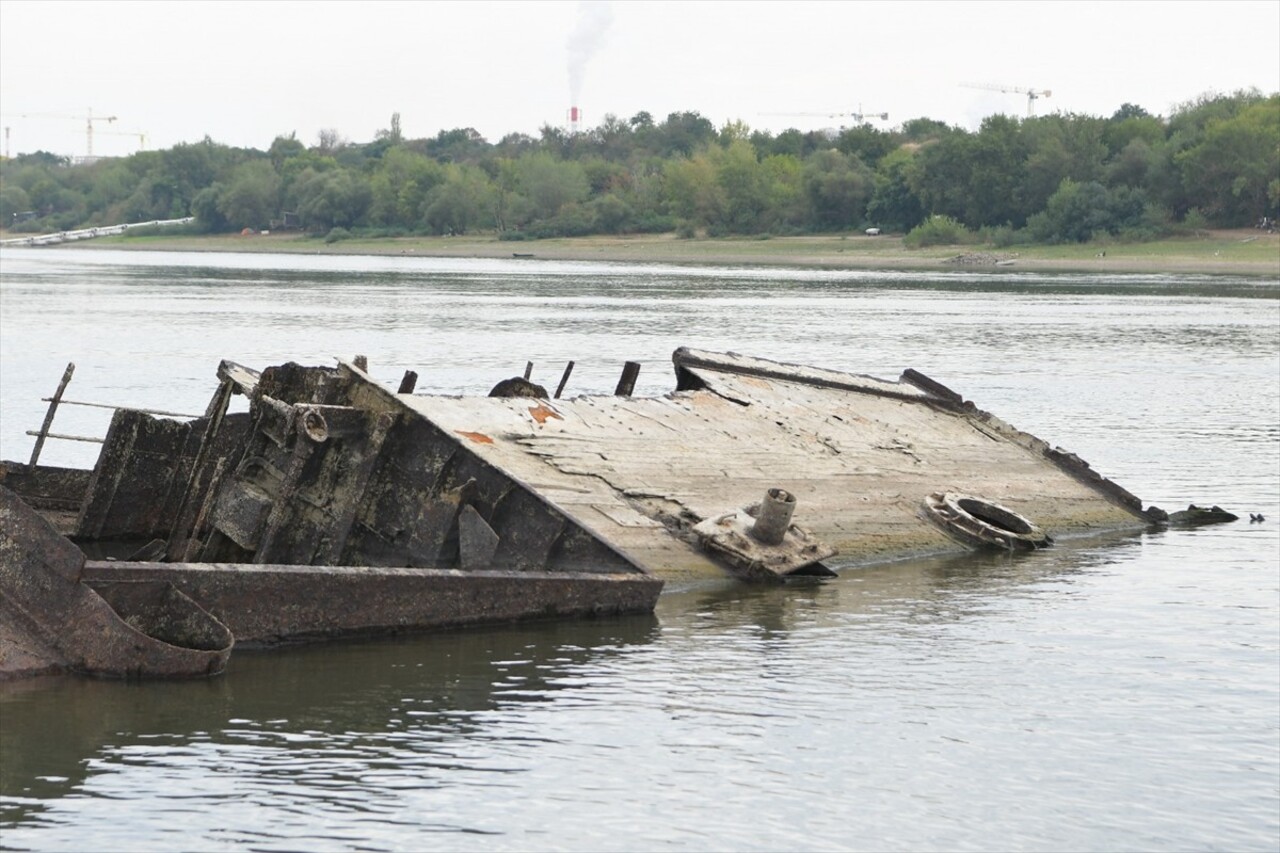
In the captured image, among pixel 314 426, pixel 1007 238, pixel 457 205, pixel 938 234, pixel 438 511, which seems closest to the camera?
pixel 314 426

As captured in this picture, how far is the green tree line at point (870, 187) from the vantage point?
124625mm

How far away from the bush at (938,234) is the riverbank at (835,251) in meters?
0.61

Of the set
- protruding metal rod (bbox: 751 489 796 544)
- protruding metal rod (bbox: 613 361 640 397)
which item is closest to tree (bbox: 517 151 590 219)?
protruding metal rod (bbox: 613 361 640 397)

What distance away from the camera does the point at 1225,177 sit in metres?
122

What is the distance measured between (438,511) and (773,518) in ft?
12.2

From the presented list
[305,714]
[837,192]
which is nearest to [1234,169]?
[837,192]

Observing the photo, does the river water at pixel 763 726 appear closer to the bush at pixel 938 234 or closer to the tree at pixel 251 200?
the bush at pixel 938 234

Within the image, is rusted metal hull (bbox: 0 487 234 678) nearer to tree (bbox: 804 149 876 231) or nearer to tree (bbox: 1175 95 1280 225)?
tree (bbox: 1175 95 1280 225)

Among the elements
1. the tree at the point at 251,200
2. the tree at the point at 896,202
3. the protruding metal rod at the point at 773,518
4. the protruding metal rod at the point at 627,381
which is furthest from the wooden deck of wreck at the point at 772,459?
the tree at the point at 251,200

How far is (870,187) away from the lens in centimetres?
14575

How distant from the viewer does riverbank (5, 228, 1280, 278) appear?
385 feet

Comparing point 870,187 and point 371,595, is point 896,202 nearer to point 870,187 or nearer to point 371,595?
point 870,187

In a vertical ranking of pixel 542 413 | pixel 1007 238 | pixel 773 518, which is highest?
pixel 1007 238

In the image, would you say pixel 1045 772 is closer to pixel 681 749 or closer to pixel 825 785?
pixel 825 785
